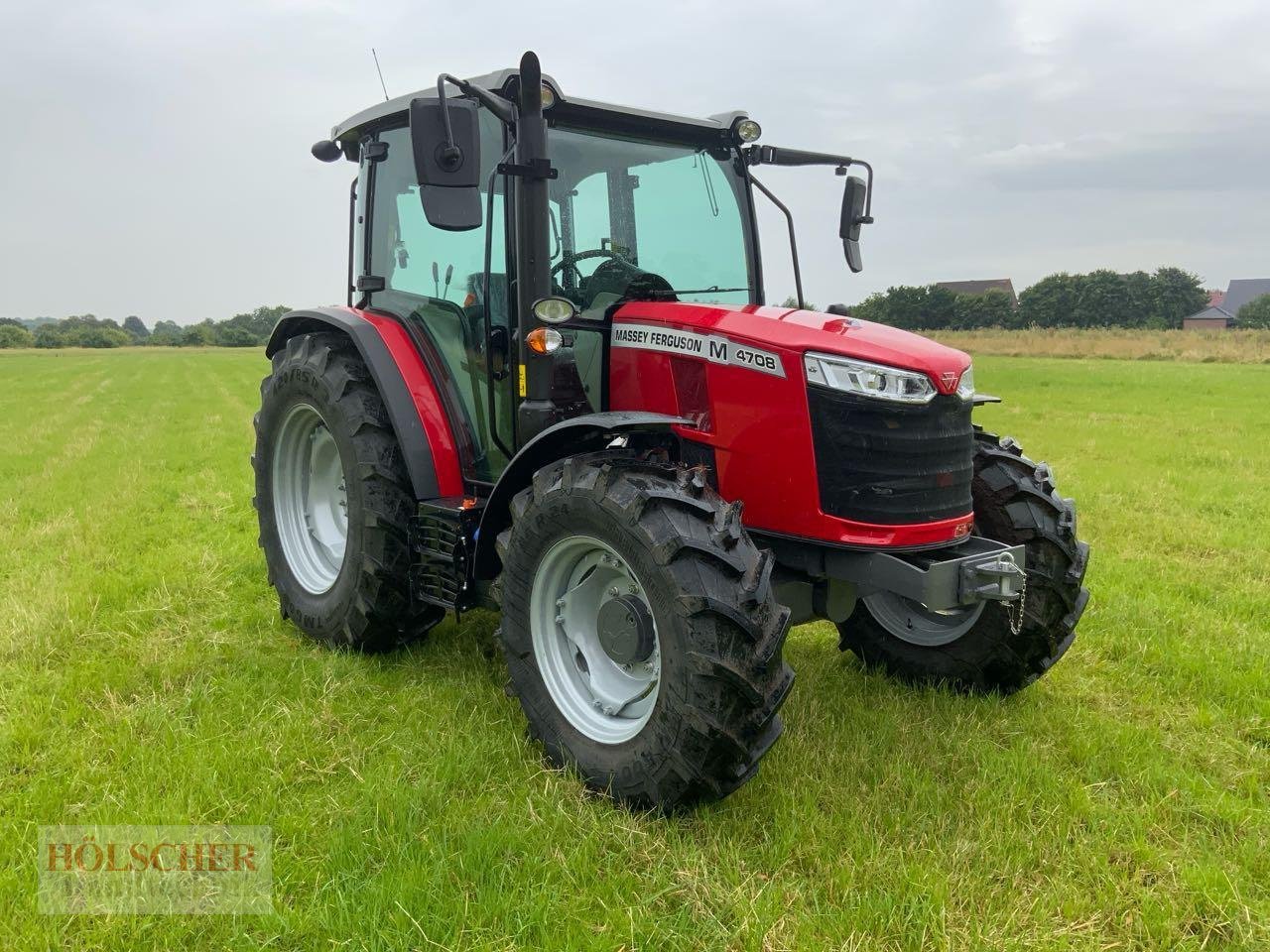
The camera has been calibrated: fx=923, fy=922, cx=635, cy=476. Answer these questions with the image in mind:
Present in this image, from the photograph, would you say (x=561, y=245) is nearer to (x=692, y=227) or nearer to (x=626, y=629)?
(x=692, y=227)

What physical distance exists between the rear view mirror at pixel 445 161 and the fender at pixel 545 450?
0.75m

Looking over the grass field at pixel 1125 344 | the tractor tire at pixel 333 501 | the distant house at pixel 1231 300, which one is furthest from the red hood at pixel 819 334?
the distant house at pixel 1231 300

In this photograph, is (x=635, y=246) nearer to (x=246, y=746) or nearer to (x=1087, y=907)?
(x=246, y=746)

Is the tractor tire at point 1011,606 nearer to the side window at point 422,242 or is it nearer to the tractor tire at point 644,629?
the tractor tire at point 644,629

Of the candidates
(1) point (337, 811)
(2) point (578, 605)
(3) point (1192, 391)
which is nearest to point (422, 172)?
(2) point (578, 605)

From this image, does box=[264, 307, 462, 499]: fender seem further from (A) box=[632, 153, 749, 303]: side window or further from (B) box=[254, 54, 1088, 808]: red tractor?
(A) box=[632, 153, 749, 303]: side window

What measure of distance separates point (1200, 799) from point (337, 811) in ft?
9.15

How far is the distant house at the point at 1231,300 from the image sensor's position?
65375 millimetres

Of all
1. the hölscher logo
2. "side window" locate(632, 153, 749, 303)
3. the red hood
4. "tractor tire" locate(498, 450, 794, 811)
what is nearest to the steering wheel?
"side window" locate(632, 153, 749, 303)

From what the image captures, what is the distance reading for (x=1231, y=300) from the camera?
71312mm

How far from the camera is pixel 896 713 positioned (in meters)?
3.63

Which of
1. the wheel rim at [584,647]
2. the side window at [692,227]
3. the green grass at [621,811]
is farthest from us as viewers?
the side window at [692,227]

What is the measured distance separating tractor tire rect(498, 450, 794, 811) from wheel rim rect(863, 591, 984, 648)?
1326 millimetres

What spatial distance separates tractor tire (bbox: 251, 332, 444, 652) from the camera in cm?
392
